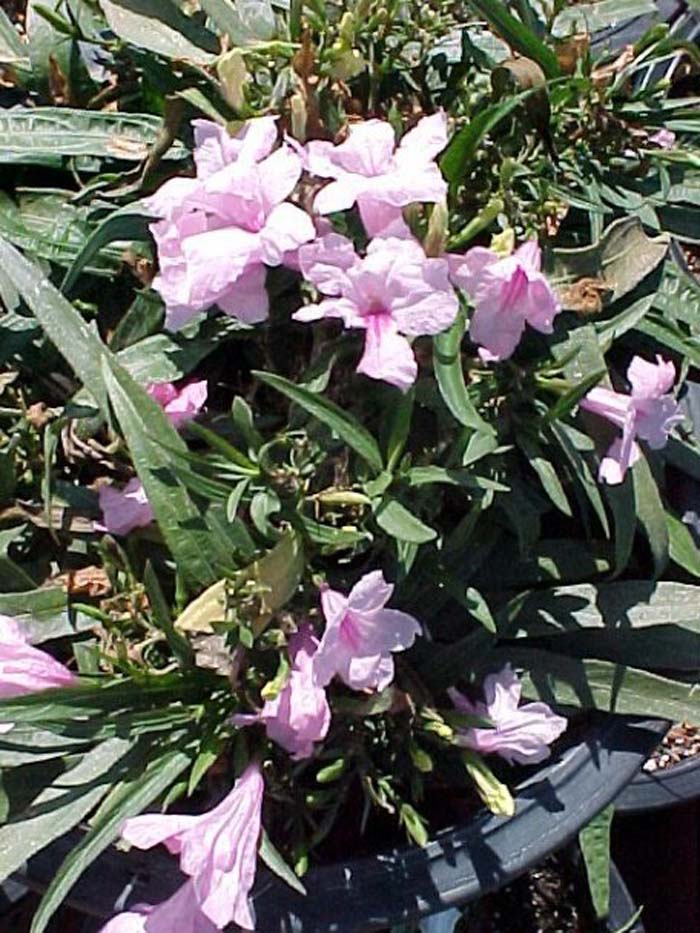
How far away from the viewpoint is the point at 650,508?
2.34 feet

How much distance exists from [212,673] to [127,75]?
37 cm

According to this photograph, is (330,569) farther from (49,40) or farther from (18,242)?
(49,40)

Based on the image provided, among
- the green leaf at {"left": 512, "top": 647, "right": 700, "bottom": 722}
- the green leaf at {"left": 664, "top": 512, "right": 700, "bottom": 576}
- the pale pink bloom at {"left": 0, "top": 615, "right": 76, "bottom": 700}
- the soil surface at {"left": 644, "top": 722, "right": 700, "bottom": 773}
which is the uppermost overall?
the pale pink bloom at {"left": 0, "top": 615, "right": 76, "bottom": 700}

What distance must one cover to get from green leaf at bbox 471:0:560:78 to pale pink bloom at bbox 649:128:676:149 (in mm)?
84

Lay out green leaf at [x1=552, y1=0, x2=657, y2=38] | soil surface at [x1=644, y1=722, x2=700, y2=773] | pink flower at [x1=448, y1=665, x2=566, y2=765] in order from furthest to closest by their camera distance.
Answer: soil surface at [x1=644, y1=722, x2=700, y2=773], green leaf at [x1=552, y1=0, x2=657, y2=38], pink flower at [x1=448, y1=665, x2=566, y2=765]

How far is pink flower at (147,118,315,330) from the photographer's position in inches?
24.1

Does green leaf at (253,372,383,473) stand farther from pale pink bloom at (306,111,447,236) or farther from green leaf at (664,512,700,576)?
green leaf at (664,512,700,576)

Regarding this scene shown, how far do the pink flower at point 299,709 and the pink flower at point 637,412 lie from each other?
163mm

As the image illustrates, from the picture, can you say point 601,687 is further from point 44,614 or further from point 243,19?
point 243,19

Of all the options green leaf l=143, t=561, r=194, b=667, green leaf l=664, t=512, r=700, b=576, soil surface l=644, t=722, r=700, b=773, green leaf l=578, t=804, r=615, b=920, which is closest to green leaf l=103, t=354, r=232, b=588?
green leaf l=143, t=561, r=194, b=667

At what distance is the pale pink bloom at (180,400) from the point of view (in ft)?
2.26

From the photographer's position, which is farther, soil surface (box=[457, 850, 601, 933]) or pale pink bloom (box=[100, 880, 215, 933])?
soil surface (box=[457, 850, 601, 933])

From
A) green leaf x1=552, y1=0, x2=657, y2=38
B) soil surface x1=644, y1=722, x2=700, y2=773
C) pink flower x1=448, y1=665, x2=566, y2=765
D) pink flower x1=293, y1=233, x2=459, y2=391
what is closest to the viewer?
pink flower x1=293, y1=233, x2=459, y2=391

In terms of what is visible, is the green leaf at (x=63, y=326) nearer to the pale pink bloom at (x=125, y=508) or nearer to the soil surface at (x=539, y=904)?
the pale pink bloom at (x=125, y=508)
